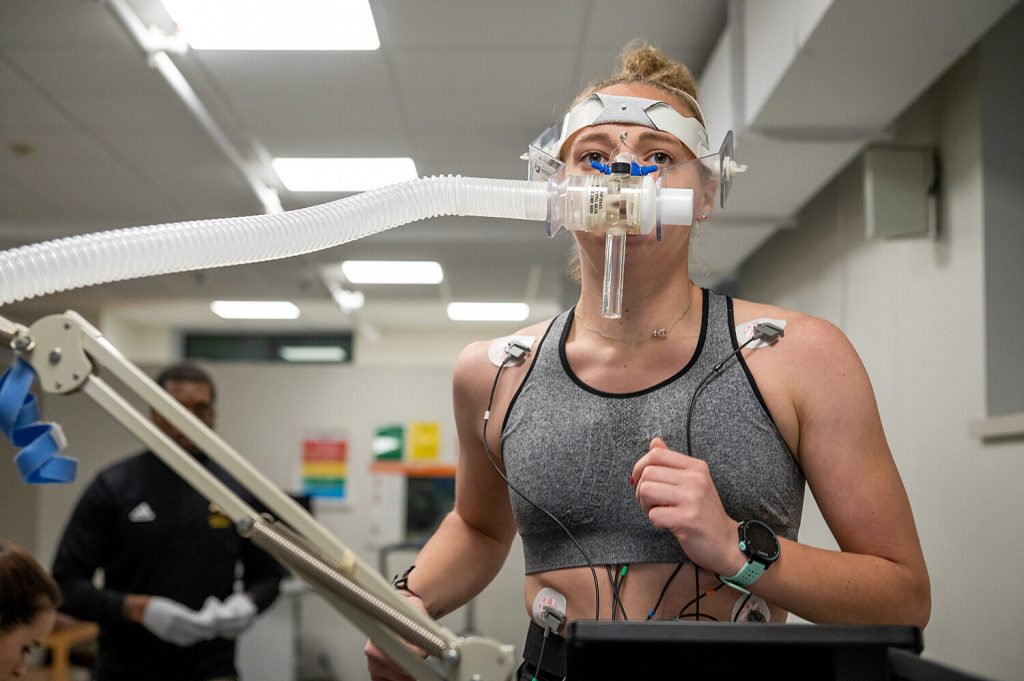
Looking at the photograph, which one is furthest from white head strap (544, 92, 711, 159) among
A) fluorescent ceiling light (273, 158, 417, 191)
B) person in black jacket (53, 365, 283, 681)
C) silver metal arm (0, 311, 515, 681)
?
fluorescent ceiling light (273, 158, 417, 191)

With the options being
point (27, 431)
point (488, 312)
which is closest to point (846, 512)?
point (27, 431)

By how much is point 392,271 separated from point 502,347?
18.6 ft

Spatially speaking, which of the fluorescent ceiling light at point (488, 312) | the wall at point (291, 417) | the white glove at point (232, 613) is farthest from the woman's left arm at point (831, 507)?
the fluorescent ceiling light at point (488, 312)

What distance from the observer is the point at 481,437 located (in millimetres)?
1343

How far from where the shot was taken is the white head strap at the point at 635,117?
→ 1230 millimetres

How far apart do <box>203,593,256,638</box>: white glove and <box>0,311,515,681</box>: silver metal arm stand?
217 cm

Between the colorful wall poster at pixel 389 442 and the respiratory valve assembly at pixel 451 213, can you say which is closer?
the respiratory valve assembly at pixel 451 213

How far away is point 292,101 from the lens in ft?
12.9

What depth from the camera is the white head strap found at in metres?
1.23

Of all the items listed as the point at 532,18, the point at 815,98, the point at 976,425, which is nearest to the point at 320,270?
the point at 532,18

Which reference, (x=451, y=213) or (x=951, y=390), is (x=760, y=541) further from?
(x=951, y=390)

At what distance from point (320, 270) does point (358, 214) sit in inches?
234

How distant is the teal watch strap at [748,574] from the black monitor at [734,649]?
27 cm

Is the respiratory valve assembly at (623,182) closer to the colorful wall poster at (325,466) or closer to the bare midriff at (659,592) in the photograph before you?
the bare midriff at (659,592)
